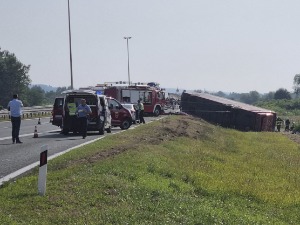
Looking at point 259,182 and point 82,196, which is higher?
point 82,196

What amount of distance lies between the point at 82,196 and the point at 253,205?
12.3 ft

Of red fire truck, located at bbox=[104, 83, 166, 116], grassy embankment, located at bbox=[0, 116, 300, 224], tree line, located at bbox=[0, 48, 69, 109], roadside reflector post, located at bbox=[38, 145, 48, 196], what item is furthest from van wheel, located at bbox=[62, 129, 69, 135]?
tree line, located at bbox=[0, 48, 69, 109]

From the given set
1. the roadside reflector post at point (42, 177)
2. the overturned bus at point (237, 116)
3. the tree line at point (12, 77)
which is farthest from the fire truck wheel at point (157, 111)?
the tree line at point (12, 77)

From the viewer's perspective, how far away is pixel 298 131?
180 ft

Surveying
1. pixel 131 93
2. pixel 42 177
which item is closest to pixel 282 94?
pixel 131 93

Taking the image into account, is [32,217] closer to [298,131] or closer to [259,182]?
[259,182]

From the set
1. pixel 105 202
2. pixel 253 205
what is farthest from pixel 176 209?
pixel 253 205

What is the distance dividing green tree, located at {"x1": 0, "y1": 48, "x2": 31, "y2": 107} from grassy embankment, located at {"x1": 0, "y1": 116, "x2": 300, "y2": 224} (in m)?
97.5

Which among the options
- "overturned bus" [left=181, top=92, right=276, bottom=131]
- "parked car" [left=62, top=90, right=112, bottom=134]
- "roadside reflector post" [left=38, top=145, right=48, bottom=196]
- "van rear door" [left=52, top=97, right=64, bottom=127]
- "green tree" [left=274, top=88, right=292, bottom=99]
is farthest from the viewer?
"green tree" [left=274, top=88, right=292, bottom=99]

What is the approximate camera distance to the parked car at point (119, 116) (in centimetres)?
2886

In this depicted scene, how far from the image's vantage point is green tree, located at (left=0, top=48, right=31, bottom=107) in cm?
11047

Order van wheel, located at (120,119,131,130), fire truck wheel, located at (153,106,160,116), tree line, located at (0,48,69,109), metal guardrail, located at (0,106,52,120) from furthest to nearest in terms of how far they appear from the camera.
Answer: tree line, located at (0,48,69,109)
fire truck wheel, located at (153,106,160,116)
metal guardrail, located at (0,106,52,120)
van wheel, located at (120,119,131,130)

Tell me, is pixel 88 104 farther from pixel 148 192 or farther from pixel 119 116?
pixel 148 192

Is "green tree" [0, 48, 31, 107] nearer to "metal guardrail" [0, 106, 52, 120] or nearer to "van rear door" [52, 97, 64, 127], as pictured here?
"metal guardrail" [0, 106, 52, 120]
